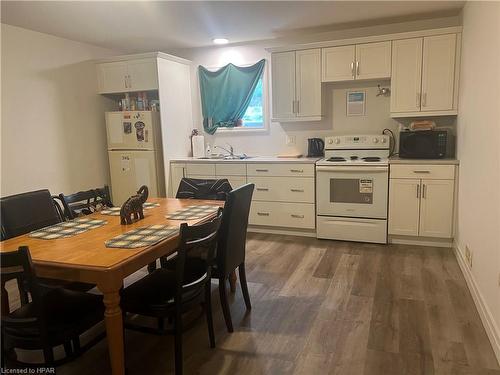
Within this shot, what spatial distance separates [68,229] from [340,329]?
1833 millimetres

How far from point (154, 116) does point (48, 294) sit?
118 inches

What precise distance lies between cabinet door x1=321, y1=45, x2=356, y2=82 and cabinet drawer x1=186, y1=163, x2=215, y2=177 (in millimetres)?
1700

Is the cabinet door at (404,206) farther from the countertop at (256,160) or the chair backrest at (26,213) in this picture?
the chair backrest at (26,213)

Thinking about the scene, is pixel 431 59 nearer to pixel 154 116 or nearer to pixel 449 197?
pixel 449 197

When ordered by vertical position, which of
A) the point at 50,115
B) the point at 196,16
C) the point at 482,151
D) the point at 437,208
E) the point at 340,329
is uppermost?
the point at 196,16

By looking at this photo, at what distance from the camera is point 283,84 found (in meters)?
4.46

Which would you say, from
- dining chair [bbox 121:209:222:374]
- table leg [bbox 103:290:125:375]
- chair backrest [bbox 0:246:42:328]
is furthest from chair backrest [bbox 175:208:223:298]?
chair backrest [bbox 0:246:42:328]

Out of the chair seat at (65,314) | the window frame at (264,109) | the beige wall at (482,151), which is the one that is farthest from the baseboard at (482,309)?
the window frame at (264,109)

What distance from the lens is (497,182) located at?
2176mm

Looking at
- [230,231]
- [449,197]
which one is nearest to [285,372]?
[230,231]

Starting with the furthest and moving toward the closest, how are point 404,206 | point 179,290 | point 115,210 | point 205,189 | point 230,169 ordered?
1. point 230,169
2. point 404,206
3. point 205,189
4. point 115,210
5. point 179,290

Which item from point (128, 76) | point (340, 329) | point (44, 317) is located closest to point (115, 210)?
point (44, 317)

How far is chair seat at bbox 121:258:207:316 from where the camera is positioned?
75.7 inches

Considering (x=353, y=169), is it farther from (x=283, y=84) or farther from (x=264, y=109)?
(x=264, y=109)
